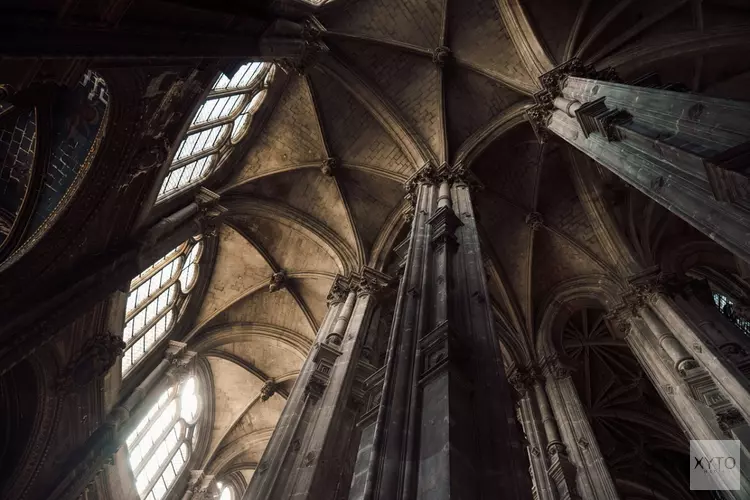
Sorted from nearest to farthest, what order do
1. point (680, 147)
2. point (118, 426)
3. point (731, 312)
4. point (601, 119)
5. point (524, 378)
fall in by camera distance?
point (680, 147)
point (601, 119)
point (118, 426)
point (524, 378)
point (731, 312)

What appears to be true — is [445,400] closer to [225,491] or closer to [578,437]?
[578,437]

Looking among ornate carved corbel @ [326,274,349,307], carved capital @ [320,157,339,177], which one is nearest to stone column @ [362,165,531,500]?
ornate carved corbel @ [326,274,349,307]

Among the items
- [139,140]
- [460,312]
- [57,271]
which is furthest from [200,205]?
[460,312]

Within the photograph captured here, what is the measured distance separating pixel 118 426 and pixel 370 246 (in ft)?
25.4

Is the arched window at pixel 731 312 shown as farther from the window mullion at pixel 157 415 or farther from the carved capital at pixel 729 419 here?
the window mullion at pixel 157 415

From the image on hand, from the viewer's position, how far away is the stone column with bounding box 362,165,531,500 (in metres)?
3.77

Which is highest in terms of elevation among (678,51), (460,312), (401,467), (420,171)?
(678,51)

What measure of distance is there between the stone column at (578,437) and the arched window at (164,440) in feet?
33.9

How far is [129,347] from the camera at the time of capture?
39.5 feet

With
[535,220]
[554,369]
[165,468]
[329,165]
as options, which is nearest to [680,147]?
[554,369]

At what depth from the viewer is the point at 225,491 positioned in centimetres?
1730

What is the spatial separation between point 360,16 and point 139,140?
7698 mm

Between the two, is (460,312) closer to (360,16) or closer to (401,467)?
(401,467)

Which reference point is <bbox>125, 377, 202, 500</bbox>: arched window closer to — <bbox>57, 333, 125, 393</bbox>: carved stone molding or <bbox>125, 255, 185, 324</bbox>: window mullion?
<bbox>125, 255, 185, 324</bbox>: window mullion
